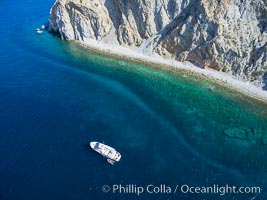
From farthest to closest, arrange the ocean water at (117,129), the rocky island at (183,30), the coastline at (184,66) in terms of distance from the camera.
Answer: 1. the rocky island at (183,30)
2. the coastline at (184,66)
3. the ocean water at (117,129)

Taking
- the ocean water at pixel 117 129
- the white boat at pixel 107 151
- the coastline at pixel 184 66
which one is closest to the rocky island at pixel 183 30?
the coastline at pixel 184 66

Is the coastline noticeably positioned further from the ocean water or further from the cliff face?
the ocean water

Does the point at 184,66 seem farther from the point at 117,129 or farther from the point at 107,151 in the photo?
the point at 107,151

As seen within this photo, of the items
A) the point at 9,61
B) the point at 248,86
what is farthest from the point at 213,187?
the point at 9,61

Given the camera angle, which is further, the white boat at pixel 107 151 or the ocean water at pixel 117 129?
the white boat at pixel 107 151

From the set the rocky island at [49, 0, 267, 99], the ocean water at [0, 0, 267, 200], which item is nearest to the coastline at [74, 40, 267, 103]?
the rocky island at [49, 0, 267, 99]

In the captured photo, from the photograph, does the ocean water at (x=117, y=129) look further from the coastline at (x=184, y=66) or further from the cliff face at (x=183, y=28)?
the cliff face at (x=183, y=28)

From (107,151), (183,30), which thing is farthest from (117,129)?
(183,30)
